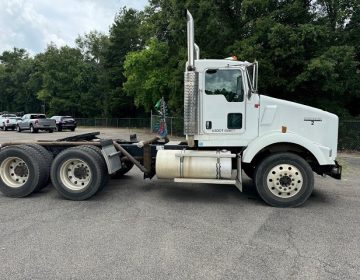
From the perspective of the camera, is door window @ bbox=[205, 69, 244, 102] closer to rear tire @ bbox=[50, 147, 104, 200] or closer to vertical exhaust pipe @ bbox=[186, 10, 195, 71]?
vertical exhaust pipe @ bbox=[186, 10, 195, 71]

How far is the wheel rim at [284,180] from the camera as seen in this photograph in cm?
640

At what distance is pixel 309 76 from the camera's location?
1722cm

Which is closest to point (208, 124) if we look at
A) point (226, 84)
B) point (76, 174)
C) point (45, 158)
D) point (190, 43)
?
point (226, 84)

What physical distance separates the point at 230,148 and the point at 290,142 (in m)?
1.21

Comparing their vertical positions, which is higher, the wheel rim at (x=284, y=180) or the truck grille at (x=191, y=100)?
the truck grille at (x=191, y=100)

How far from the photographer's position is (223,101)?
664 cm

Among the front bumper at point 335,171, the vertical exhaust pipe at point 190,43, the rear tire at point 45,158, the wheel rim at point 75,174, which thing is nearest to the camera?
the vertical exhaust pipe at point 190,43

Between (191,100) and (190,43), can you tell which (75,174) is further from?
(190,43)

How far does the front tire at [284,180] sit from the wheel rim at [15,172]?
16.1 ft

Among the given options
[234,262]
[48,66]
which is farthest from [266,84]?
[48,66]

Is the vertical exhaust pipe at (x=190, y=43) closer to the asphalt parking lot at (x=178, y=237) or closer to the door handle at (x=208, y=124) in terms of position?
the door handle at (x=208, y=124)

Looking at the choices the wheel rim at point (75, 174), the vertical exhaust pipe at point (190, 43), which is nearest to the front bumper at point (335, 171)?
the vertical exhaust pipe at point (190, 43)

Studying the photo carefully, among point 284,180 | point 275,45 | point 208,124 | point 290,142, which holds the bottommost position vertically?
point 284,180

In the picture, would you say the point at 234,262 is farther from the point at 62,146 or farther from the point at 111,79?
the point at 111,79
